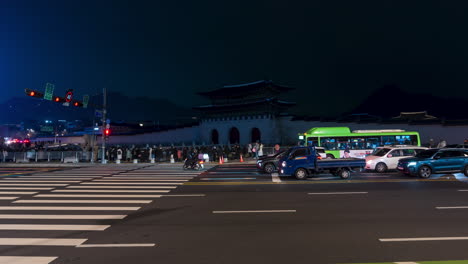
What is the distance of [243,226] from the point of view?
6566 mm

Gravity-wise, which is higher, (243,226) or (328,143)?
(328,143)

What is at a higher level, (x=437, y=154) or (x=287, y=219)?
(x=437, y=154)

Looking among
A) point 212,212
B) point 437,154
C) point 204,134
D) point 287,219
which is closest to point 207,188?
point 212,212

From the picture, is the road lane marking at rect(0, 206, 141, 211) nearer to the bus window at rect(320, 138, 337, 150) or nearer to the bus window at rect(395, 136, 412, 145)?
the bus window at rect(320, 138, 337, 150)

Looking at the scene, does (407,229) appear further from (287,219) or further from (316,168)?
(316,168)

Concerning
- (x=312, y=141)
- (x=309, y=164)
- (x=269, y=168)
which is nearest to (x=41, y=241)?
(x=309, y=164)

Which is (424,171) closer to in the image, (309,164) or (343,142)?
(309,164)

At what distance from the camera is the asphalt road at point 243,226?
16.2 feet

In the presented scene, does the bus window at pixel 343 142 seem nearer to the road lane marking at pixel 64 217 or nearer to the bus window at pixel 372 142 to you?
the bus window at pixel 372 142

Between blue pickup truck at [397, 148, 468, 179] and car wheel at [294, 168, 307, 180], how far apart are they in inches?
203

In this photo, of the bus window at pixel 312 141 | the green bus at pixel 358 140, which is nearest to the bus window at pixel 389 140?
the green bus at pixel 358 140

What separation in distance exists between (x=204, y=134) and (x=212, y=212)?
42.9 m

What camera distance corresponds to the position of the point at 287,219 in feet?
23.4

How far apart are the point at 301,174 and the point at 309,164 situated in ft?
2.11
